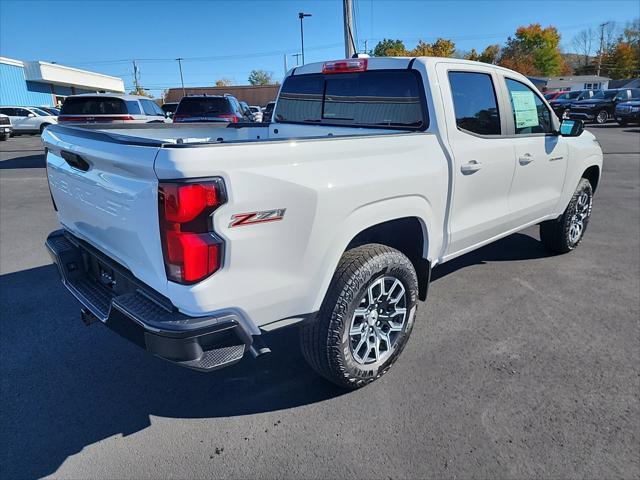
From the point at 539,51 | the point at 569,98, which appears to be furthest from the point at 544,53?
the point at 569,98

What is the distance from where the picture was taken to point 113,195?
227 cm

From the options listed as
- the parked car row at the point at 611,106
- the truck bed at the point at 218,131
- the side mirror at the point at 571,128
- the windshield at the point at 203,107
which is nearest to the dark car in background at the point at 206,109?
the windshield at the point at 203,107

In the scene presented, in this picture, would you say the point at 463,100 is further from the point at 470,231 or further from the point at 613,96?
the point at 613,96

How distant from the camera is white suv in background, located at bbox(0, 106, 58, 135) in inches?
1042

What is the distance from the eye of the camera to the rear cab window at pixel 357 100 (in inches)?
131

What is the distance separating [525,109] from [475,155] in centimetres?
120

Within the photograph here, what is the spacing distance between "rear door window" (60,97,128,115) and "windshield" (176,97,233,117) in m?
1.50

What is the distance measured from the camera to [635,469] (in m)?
2.26

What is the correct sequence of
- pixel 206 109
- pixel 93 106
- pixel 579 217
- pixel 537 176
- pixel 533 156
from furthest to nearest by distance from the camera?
pixel 206 109, pixel 93 106, pixel 579 217, pixel 537 176, pixel 533 156

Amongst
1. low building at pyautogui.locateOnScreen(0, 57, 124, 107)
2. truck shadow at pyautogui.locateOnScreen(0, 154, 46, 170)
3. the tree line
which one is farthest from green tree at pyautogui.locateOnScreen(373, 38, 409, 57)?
truck shadow at pyautogui.locateOnScreen(0, 154, 46, 170)

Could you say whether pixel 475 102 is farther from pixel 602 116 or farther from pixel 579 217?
pixel 602 116

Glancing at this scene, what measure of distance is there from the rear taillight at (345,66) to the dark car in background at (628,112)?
26.6m

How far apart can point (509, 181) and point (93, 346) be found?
361cm

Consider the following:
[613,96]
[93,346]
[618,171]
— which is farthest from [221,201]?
[613,96]
